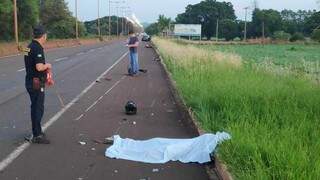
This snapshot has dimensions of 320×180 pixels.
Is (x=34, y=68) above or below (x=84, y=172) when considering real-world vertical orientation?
above

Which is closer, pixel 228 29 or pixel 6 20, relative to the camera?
pixel 6 20

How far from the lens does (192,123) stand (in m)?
11.4

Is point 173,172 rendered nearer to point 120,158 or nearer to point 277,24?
point 120,158

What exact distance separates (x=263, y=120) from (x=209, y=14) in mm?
142027

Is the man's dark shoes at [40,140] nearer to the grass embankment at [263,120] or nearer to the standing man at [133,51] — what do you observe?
the grass embankment at [263,120]

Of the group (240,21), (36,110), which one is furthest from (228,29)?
(36,110)

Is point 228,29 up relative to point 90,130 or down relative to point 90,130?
down

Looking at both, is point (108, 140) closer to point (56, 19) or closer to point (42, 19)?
point (42, 19)

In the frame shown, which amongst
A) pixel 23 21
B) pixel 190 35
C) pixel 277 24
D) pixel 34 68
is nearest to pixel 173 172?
pixel 34 68

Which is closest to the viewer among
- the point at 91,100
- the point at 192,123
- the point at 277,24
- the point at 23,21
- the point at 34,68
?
the point at 34,68

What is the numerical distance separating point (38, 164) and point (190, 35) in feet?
425

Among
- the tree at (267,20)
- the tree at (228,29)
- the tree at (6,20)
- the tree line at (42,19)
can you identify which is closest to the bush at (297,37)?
the tree at (267,20)

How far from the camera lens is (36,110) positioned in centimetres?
984

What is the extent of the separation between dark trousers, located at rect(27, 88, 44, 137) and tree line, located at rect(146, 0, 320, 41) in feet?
325
